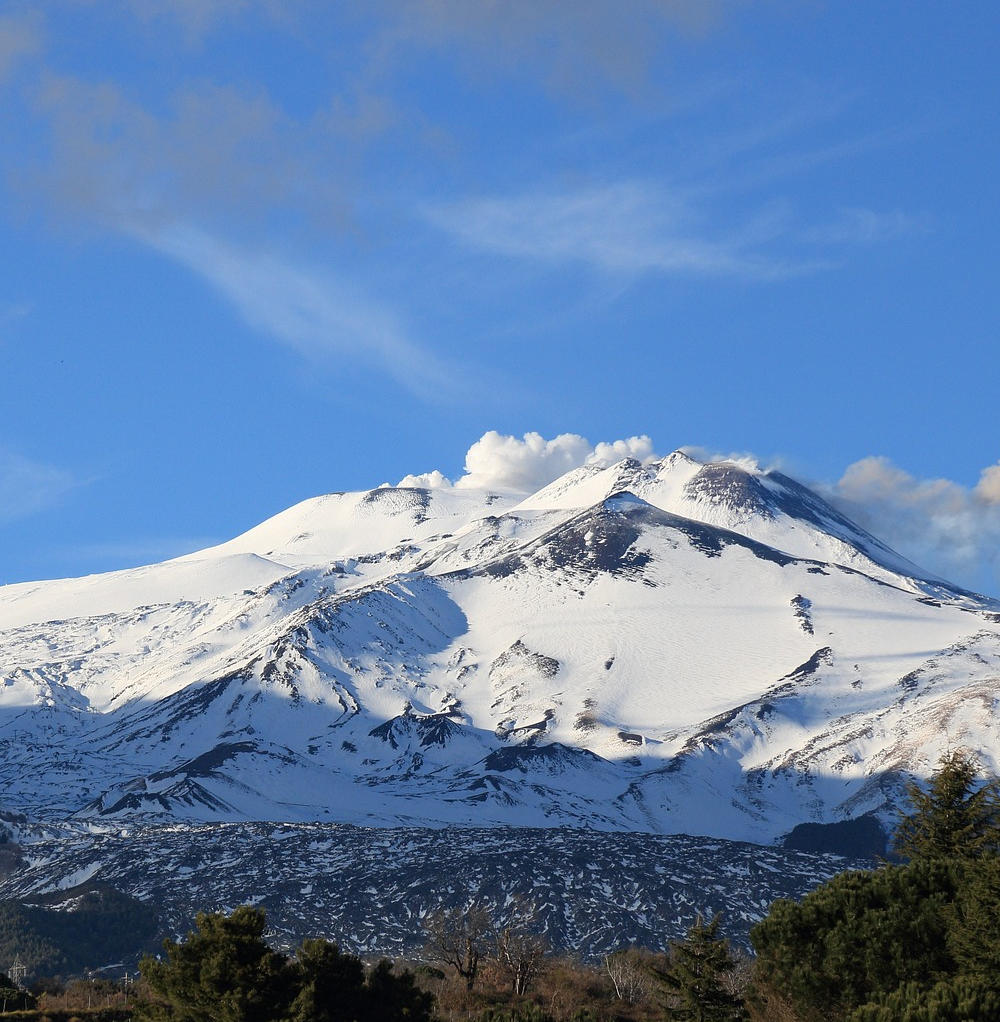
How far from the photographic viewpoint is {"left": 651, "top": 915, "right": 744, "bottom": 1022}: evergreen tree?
59281 mm

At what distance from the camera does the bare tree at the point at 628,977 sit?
8381 centimetres

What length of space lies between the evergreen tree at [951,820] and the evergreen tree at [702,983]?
37.1 ft

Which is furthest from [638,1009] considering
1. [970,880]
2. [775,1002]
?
[970,880]

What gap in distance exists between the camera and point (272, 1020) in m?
54.3

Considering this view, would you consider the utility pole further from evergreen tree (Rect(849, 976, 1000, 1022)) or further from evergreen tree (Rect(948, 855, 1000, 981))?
evergreen tree (Rect(849, 976, 1000, 1022))

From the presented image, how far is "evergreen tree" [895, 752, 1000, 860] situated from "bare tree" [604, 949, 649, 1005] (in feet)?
58.8

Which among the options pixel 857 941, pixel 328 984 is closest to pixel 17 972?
pixel 328 984

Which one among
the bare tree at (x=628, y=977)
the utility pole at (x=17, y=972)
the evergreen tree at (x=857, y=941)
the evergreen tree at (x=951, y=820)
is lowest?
the utility pole at (x=17, y=972)

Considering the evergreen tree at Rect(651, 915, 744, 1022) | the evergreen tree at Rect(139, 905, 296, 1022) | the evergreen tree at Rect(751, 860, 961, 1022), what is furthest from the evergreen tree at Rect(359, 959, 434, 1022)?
the evergreen tree at Rect(751, 860, 961, 1022)

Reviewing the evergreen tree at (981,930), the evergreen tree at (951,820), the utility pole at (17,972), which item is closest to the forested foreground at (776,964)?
the evergreen tree at (981,930)

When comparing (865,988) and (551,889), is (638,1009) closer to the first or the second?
(865,988)

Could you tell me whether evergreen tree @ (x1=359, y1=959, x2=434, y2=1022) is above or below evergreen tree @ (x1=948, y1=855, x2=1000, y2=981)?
below

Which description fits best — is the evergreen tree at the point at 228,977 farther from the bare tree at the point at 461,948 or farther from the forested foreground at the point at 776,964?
the bare tree at the point at 461,948

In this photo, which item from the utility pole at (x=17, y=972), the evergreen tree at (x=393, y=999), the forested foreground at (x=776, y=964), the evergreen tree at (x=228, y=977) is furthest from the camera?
the utility pole at (x=17, y=972)
